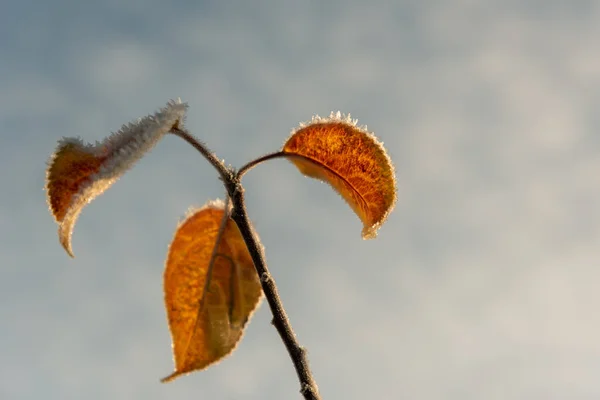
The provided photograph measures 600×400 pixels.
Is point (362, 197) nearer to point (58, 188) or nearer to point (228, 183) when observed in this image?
point (228, 183)

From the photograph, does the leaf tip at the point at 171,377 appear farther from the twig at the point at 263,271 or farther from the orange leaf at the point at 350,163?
the orange leaf at the point at 350,163

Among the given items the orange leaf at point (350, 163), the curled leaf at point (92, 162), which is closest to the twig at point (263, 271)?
the curled leaf at point (92, 162)

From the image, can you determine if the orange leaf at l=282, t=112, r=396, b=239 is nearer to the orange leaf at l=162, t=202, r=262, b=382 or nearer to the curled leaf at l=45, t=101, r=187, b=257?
the orange leaf at l=162, t=202, r=262, b=382

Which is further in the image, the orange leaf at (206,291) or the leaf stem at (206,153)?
the orange leaf at (206,291)

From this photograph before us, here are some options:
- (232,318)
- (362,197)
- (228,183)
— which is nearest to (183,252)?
(232,318)

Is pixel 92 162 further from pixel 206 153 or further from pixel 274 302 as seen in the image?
pixel 274 302

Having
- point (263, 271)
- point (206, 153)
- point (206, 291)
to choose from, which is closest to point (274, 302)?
point (263, 271)

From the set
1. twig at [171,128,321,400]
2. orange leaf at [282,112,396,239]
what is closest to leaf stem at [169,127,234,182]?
twig at [171,128,321,400]
